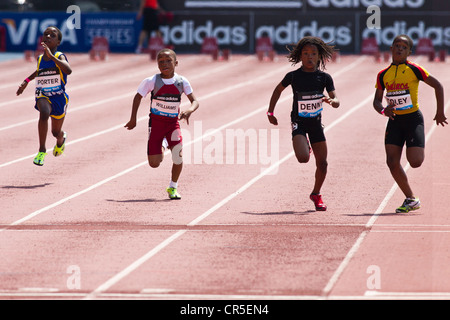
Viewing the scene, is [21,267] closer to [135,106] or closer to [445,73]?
[135,106]

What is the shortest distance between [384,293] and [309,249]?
1.81 m

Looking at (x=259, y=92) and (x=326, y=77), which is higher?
(x=326, y=77)

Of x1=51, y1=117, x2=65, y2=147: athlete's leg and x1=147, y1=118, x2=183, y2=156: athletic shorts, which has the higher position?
x1=147, y1=118, x2=183, y2=156: athletic shorts

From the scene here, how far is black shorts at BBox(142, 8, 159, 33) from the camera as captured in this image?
1491 inches

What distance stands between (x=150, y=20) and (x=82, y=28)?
11.7ft

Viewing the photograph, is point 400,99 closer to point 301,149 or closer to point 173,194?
point 301,149

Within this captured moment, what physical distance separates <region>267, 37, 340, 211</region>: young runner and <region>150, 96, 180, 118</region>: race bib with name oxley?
4.38 ft

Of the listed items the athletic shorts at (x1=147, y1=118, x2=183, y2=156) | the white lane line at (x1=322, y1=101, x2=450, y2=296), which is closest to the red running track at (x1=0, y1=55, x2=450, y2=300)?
the white lane line at (x1=322, y1=101, x2=450, y2=296)

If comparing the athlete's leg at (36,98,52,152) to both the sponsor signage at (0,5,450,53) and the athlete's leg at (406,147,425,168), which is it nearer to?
the athlete's leg at (406,147,425,168)

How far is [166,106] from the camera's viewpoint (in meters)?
12.5

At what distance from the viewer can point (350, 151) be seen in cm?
1759

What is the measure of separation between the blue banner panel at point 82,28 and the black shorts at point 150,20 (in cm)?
149

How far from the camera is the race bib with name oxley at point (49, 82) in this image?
14.6m
